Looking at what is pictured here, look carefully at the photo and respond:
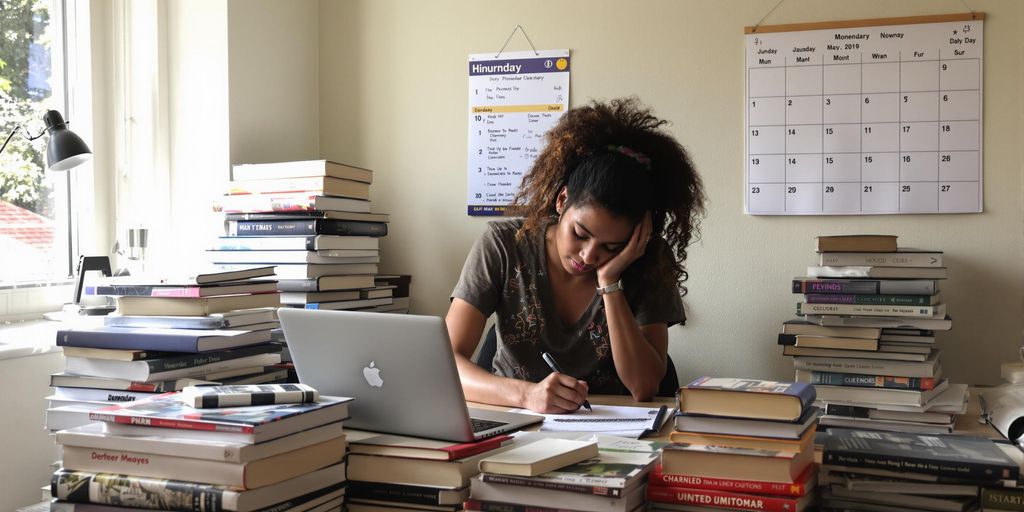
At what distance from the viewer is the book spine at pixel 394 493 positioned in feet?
3.98

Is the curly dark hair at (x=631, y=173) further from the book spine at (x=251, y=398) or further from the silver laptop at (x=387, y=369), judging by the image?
the book spine at (x=251, y=398)

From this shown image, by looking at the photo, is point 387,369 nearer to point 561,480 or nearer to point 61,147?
point 561,480

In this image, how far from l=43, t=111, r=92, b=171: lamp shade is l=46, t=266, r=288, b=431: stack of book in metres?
0.38

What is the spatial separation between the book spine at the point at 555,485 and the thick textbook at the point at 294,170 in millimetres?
1598

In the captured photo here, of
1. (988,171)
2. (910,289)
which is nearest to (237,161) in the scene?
(910,289)

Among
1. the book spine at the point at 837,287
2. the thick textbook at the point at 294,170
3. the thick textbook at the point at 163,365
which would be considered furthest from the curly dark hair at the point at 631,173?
the thick textbook at the point at 163,365

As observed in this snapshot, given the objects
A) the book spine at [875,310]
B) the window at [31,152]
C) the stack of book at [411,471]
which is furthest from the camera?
the window at [31,152]

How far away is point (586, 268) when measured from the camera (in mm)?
2068

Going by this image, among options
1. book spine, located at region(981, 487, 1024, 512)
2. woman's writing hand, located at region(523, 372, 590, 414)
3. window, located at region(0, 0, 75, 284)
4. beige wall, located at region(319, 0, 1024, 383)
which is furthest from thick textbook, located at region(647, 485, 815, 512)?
window, located at region(0, 0, 75, 284)

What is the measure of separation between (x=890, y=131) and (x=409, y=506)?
6.31 feet

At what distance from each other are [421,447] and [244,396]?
265mm

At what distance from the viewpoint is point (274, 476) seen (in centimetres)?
115

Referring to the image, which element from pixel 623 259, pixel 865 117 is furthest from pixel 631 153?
pixel 865 117

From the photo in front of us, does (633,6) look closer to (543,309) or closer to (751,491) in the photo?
(543,309)
